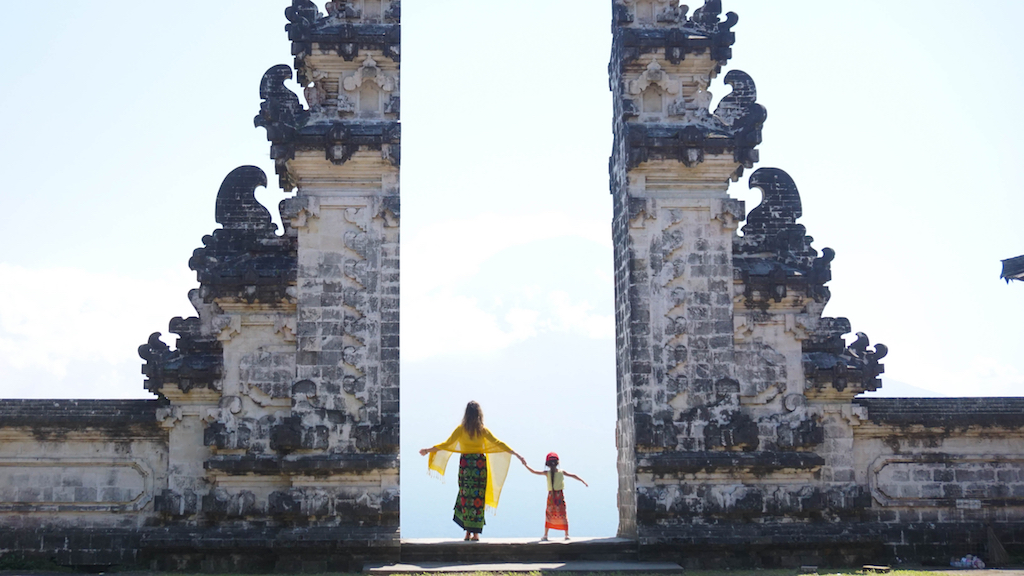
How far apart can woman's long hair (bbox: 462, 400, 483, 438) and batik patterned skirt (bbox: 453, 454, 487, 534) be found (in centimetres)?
29

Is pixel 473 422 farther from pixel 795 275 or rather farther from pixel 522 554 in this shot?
pixel 795 275

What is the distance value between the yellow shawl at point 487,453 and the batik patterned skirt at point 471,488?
0.26 ft

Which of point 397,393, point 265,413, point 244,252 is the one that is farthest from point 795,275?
point 244,252

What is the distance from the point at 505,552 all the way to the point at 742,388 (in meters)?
3.75

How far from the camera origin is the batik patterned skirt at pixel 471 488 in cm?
1311

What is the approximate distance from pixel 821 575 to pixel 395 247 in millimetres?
6548

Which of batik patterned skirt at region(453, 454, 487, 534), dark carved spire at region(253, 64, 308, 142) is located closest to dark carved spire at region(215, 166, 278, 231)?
dark carved spire at region(253, 64, 308, 142)

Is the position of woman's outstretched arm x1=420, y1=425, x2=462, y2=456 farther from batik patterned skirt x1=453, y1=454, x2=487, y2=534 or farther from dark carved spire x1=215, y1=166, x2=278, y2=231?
dark carved spire x1=215, y1=166, x2=278, y2=231

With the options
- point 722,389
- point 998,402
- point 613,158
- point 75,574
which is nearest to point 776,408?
point 722,389

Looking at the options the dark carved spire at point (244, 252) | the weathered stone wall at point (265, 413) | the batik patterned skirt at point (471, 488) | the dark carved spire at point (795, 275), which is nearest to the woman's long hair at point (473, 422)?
the batik patterned skirt at point (471, 488)

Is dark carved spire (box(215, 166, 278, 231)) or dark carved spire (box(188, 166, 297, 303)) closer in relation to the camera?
dark carved spire (box(188, 166, 297, 303))

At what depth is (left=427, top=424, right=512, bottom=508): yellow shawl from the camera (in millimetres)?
13234

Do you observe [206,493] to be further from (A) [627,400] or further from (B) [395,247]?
(A) [627,400]

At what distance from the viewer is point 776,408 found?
13672 mm
